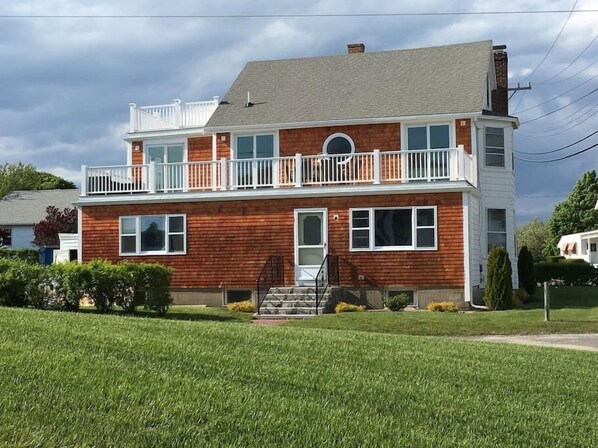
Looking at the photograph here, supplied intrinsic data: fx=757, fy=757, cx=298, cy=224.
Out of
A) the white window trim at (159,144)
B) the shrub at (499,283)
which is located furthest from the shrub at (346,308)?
the white window trim at (159,144)

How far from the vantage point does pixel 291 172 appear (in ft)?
82.5

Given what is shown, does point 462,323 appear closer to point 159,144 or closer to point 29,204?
point 159,144

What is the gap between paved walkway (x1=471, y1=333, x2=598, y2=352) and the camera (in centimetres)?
1421

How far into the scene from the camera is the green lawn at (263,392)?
→ 5.52 metres

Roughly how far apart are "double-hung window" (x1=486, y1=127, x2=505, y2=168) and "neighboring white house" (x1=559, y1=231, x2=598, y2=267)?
34197mm

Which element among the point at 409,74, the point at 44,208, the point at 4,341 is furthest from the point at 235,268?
the point at 44,208

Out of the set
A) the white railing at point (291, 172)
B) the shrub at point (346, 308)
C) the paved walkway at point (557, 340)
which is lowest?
the paved walkway at point (557, 340)

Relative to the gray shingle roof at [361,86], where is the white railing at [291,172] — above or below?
below

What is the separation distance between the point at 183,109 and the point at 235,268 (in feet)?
26.2

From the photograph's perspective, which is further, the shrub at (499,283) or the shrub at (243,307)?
the shrub at (243,307)

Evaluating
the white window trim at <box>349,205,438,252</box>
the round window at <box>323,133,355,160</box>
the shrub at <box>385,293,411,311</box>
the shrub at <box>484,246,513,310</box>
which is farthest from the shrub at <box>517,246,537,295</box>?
the shrub at <box>385,293,411,311</box>

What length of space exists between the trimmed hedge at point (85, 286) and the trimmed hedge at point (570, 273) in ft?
79.7

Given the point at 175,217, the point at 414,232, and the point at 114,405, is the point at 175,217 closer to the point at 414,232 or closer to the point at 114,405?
the point at 414,232

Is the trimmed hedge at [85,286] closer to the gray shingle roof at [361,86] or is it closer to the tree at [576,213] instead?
the gray shingle roof at [361,86]
